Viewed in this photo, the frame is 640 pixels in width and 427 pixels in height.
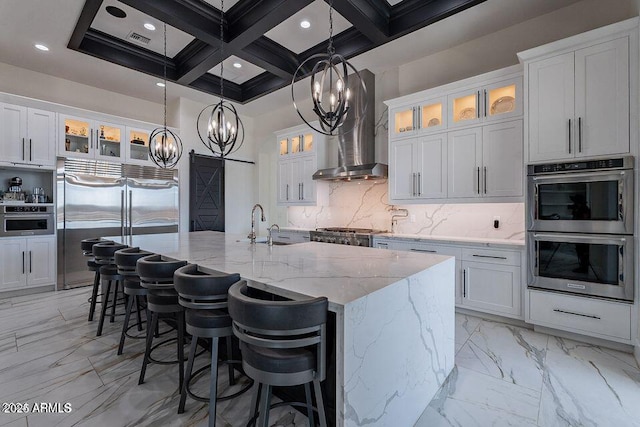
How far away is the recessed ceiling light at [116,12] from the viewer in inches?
134

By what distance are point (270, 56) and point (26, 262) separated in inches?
180

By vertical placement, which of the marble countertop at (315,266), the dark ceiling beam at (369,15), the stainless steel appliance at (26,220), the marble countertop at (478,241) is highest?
the dark ceiling beam at (369,15)

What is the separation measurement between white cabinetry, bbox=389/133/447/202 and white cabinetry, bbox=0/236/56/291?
16.9 ft

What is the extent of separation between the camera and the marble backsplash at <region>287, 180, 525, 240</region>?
3629 millimetres

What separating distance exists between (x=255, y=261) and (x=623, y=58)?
11.4ft

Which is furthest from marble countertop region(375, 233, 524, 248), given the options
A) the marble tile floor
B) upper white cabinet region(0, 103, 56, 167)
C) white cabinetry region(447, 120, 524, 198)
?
upper white cabinet region(0, 103, 56, 167)

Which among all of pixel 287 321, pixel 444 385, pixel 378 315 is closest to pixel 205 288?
pixel 287 321

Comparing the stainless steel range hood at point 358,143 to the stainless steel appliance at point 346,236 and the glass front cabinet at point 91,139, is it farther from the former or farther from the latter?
the glass front cabinet at point 91,139

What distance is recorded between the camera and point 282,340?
124cm

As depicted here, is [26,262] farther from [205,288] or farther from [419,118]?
[419,118]

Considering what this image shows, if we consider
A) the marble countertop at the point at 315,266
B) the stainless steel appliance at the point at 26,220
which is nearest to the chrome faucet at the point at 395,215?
the marble countertop at the point at 315,266

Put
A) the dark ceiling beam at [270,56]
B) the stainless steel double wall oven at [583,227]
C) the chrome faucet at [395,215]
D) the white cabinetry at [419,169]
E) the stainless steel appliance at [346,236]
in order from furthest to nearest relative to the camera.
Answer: the chrome faucet at [395,215] < the stainless steel appliance at [346,236] < the dark ceiling beam at [270,56] < the white cabinetry at [419,169] < the stainless steel double wall oven at [583,227]

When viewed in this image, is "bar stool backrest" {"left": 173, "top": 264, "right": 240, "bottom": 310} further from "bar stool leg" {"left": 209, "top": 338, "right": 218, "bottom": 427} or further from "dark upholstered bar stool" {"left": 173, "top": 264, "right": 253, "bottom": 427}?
"bar stool leg" {"left": 209, "top": 338, "right": 218, "bottom": 427}

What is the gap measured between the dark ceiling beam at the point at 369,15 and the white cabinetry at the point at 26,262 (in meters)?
→ 5.11
